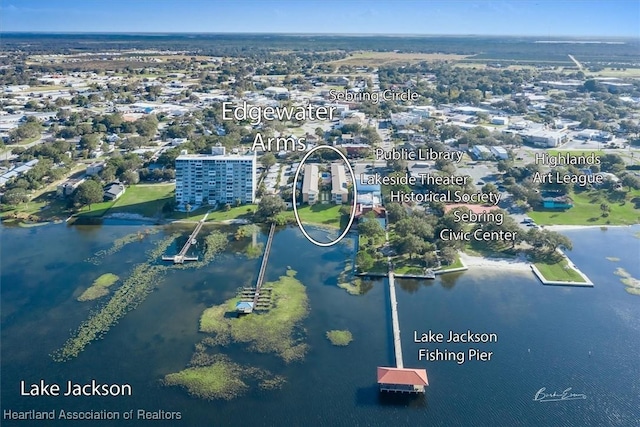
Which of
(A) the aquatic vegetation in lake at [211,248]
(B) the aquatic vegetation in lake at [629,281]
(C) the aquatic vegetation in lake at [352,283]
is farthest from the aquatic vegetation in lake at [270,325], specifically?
(B) the aquatic vegetation in lake at [629,281]

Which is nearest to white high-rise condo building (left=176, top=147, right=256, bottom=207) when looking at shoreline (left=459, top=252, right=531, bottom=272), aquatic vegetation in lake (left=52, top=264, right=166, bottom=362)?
aquatic vegetation in lake (left=52, top=264, right=166, bottom=362)

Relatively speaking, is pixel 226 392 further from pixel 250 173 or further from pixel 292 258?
pixel 250 173

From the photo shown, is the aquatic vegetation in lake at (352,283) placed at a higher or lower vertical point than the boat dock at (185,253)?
lower

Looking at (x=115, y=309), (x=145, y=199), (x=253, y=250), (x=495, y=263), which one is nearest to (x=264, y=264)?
(x=253, y=250)

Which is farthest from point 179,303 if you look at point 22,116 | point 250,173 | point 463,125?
point 22,116

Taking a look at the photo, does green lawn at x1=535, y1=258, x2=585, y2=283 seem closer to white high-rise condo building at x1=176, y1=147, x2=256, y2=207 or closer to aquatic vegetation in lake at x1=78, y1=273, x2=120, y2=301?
white high-rise condo building at x1=176, y1=147, x2=256, y2=207

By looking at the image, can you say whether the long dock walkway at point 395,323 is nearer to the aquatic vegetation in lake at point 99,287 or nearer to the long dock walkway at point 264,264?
the long dock walkway at point 264,264
